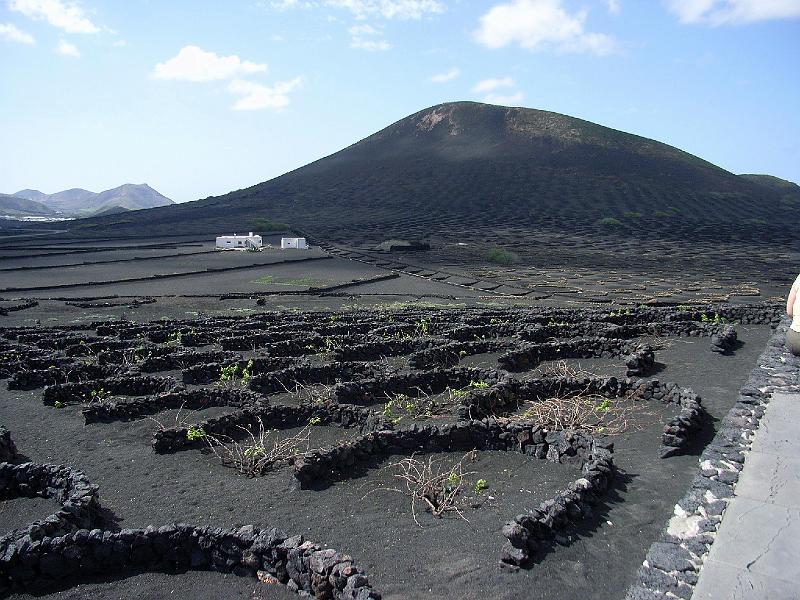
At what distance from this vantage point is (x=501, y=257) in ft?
187

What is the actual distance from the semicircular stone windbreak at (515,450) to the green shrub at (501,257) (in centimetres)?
4444

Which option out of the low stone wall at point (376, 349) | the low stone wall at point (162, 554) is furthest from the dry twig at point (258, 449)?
the low stone wall at point (376, 349)

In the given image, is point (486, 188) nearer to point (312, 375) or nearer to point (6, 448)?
point (312, 375)

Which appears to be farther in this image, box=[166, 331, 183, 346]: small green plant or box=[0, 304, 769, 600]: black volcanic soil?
box=[166, 331, 183, 346]: small green plant

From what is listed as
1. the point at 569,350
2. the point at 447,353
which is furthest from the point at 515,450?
the point at 569,350

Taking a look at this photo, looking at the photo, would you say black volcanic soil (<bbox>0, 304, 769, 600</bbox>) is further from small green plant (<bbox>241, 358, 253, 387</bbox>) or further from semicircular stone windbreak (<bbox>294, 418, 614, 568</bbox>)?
small green plant (<bbox>241, 358, 253, 387</bbox>)

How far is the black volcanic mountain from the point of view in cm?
8812

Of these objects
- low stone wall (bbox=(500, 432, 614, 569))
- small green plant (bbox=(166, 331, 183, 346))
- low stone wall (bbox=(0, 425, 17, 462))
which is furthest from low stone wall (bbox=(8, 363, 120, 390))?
low stone wall (bbox=(500, 432, 614, 569))

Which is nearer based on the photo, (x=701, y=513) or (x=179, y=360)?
(x=701, y=513)

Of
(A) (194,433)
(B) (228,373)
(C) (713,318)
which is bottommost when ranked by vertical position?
(B) (228,373)

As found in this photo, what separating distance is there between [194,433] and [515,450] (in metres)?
5.53

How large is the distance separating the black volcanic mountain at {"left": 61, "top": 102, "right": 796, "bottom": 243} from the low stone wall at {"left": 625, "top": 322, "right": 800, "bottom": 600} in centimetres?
6333

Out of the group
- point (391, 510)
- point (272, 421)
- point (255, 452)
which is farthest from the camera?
point (272, 421)

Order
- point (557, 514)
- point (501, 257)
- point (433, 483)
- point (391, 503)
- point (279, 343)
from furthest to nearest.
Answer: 1. point (501, 257)
2. point (279, 343)
3. point (433, 483)
4. point (391, 503)
5. point (557, 514)
